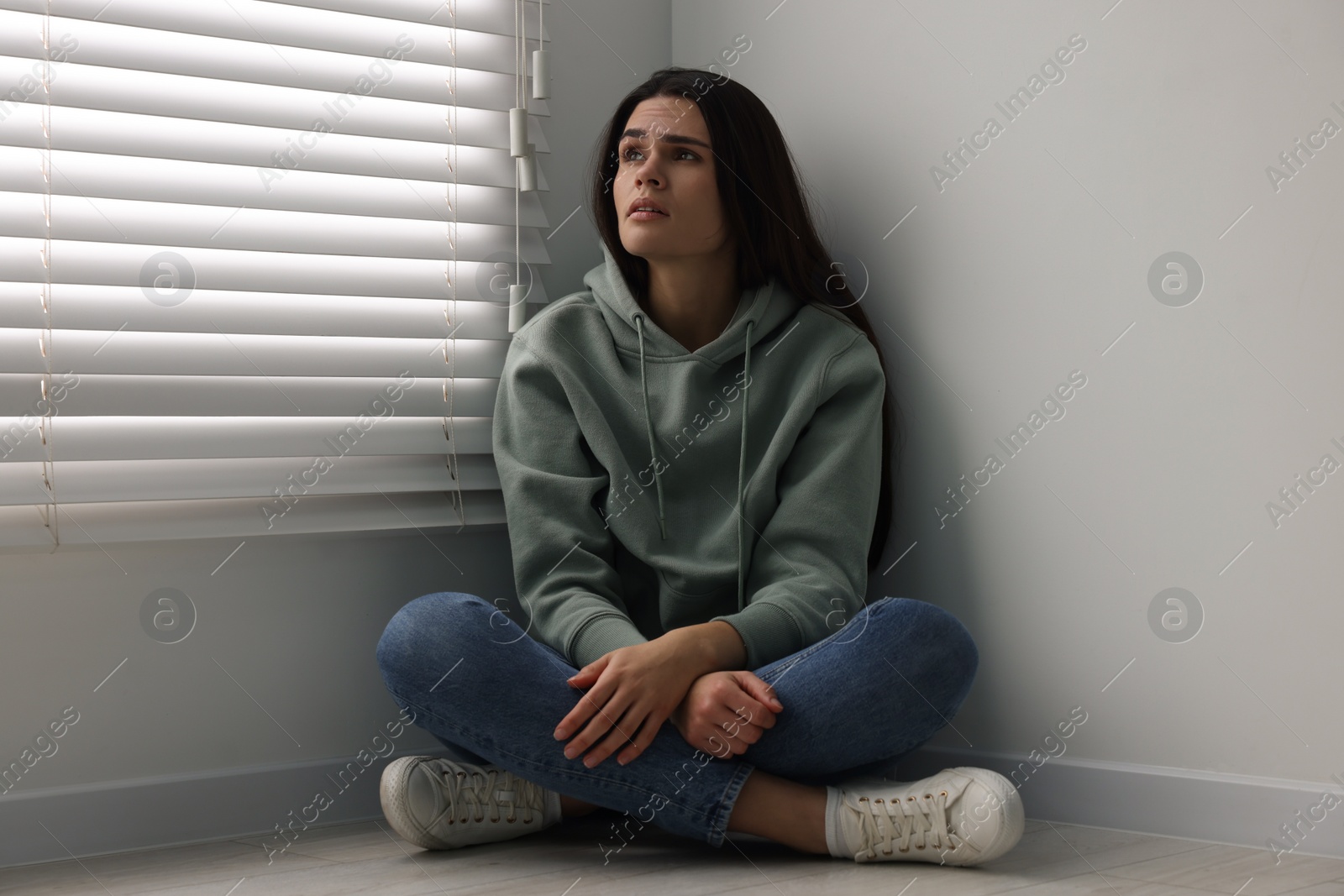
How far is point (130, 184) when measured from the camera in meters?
1.25

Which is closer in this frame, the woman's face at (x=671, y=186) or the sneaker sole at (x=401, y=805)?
the sneaker sole at (x=401, y=805)

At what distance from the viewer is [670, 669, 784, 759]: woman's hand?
1.12 metres

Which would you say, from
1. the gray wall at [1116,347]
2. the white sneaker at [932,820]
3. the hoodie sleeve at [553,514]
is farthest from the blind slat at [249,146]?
the white sneaker at [932,820]

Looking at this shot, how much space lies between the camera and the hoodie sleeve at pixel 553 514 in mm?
1257

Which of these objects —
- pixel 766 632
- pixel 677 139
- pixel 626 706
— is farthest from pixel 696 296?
pixel 626 706

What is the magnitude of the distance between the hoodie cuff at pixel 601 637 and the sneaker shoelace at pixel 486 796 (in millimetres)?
143

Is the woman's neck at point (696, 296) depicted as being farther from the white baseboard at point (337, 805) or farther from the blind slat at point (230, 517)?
the white baseboard at point (337, 805)

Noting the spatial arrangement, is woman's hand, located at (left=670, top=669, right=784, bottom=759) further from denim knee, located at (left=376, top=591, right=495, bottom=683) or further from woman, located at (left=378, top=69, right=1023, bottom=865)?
denim knee, located at (left=376, top=591, right=495, bottom=683)

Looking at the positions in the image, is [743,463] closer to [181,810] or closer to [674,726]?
[674,726]

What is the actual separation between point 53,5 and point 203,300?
339mm

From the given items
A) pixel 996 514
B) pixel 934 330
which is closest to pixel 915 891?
pixel 996 514

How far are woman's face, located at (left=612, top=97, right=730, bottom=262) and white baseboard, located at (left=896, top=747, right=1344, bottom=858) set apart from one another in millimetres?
718

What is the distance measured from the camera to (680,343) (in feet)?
4.78

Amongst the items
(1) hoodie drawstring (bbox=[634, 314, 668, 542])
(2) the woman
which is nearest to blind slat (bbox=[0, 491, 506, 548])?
(2) the woman
